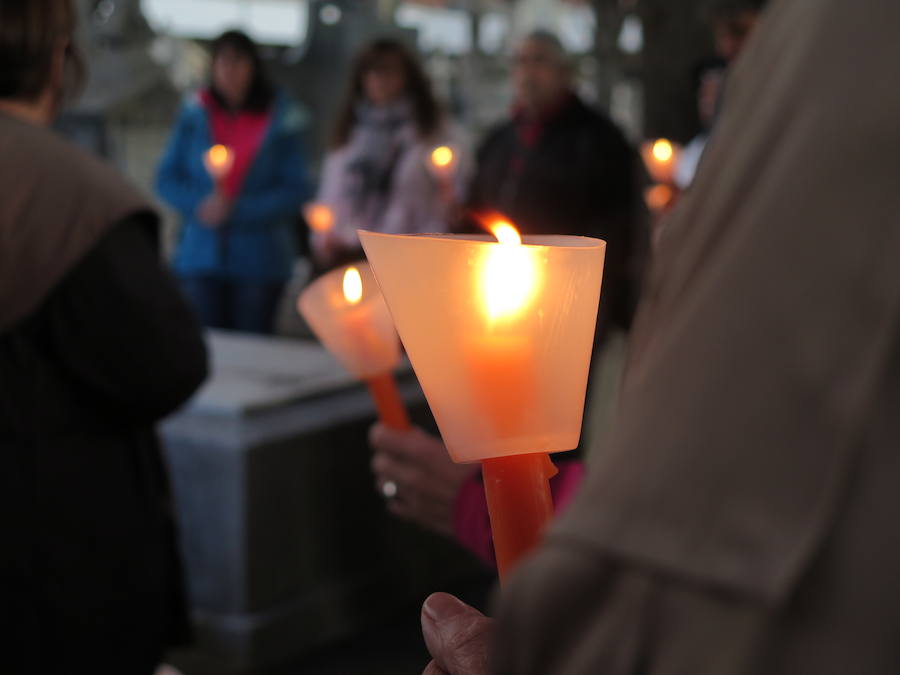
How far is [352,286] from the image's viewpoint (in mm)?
860

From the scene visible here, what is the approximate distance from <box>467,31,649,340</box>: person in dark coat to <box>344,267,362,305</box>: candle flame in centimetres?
173

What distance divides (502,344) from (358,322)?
47 cm

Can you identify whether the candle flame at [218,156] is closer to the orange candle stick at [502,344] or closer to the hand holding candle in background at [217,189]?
the hand holding candle in background at [217,189]

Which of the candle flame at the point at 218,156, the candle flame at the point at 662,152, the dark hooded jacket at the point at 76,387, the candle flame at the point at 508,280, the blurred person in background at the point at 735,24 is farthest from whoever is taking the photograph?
the candle flame at the point at 218,156

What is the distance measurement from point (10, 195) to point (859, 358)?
1344mm

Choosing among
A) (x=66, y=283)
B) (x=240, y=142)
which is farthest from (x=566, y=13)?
(x=66, y=283)

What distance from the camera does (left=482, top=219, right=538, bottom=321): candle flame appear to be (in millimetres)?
417

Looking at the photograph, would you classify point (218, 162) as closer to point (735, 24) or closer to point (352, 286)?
point (735, 24)

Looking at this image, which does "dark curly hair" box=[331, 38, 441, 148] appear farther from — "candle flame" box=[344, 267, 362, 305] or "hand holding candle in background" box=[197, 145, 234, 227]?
"candle flame" box=[344, 267, 362, 305]

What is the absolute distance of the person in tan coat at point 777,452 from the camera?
29 centimetres

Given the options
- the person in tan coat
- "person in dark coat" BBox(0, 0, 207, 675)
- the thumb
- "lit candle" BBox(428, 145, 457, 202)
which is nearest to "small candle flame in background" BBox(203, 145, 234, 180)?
"lit candle" BBox(428, 145, 457, 202)

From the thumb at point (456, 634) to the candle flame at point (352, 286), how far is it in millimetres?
392

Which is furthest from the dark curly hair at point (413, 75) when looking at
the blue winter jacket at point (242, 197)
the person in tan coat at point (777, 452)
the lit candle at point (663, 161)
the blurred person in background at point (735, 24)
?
the person in tan coat at point (777, 452)

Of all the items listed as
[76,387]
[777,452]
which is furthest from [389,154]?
[777,452]
